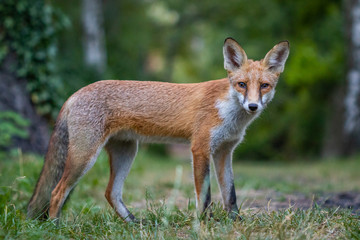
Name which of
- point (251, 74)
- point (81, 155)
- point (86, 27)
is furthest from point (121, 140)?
point (86, 27)

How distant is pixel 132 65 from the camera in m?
16.8

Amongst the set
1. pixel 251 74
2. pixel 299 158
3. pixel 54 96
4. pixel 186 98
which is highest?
pixel 251 74

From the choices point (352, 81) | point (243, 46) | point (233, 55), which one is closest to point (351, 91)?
point (352, 81)

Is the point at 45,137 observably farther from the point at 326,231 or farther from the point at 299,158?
the point at 299,158

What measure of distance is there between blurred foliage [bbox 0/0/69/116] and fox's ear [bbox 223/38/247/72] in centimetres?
500

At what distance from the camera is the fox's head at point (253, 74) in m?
3.88

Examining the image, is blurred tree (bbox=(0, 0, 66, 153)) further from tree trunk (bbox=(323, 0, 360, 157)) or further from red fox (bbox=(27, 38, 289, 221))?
tree trunk (bbox=(323, 0, 360, 157))

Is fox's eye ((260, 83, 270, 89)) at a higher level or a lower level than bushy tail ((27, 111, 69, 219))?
higher

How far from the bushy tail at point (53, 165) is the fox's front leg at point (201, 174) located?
4.60ft

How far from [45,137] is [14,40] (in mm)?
1991

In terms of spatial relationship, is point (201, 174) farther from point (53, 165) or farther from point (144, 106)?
point (53, 165)

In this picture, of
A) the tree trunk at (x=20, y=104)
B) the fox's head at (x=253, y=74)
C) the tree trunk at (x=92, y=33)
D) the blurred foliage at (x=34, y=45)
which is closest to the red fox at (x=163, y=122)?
the fox's head at (x=253, y=74)

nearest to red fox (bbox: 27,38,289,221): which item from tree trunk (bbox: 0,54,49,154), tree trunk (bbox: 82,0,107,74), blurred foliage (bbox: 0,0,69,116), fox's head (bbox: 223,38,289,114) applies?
fox's head (bbox: 223,38,289,114)

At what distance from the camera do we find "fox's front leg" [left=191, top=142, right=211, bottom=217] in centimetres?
386
